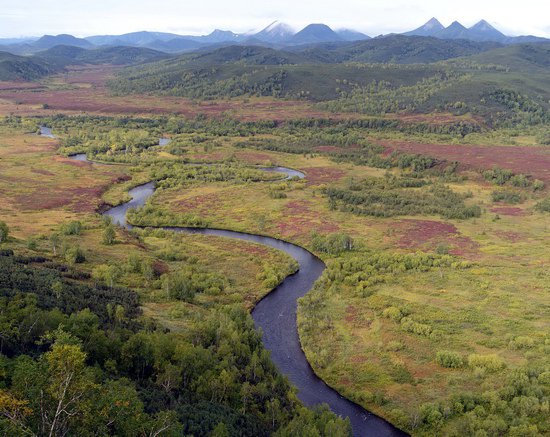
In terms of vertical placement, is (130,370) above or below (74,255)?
above

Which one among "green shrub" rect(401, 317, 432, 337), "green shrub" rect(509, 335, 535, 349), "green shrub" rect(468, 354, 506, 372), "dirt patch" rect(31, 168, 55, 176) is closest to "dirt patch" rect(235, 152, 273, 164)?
"dirt patch" rect(31, 168, 55, 176)

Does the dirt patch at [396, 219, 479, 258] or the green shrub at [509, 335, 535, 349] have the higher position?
the dirt patch at [396, 219, 479, 258]

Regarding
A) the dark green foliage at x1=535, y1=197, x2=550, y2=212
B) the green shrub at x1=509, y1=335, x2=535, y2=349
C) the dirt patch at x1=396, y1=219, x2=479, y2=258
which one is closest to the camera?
the green shrub at x1=509, y1=335, x2=535, y2=349

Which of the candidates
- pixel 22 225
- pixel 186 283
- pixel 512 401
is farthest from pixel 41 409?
pixel 22 225

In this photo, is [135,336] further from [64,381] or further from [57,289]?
[64,381]

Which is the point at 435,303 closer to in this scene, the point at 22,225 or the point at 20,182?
the point at 22,225

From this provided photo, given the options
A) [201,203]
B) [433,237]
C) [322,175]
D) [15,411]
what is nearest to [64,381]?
[15,411]

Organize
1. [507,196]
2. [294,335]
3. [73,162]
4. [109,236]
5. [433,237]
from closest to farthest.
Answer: [294,335], [109,236], [433,237], [507,196], [73,162]

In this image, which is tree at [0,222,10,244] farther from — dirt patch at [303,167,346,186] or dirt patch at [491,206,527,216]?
dirt patch at [491,206,527,216]
